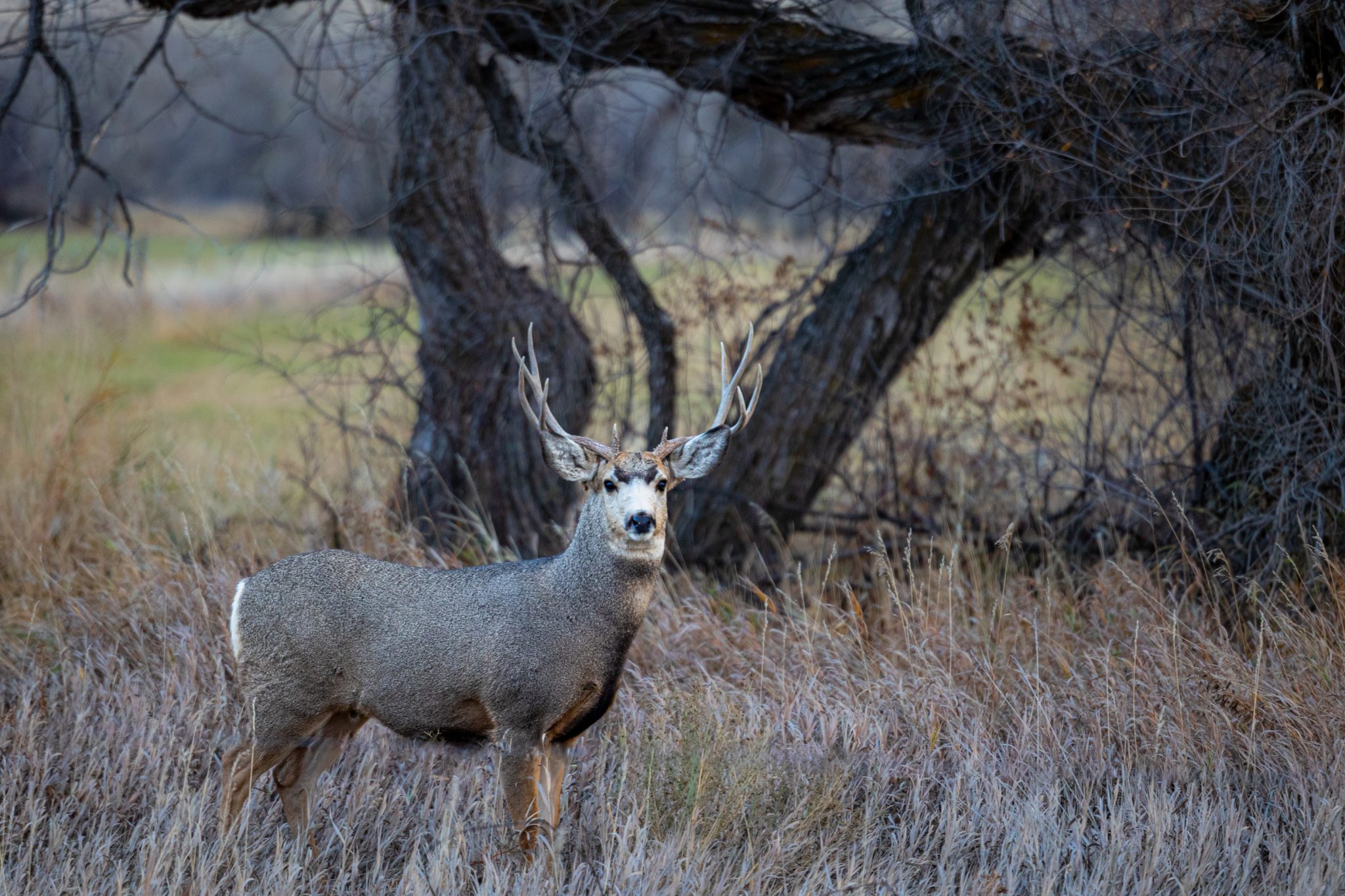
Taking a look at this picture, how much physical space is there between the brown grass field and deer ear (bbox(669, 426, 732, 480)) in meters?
0.91

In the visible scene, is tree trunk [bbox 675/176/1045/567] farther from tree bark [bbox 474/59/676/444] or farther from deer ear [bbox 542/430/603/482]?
deer ear [bbox 542/430/603/482]

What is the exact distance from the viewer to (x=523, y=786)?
3.97m

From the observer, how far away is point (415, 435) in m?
7.43

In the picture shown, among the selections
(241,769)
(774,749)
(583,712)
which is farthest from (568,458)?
(241,769)

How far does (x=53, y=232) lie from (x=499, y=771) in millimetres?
3827

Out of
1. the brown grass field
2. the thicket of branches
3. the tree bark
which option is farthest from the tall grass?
the tree bark

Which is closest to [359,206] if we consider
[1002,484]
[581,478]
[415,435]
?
[415,435]

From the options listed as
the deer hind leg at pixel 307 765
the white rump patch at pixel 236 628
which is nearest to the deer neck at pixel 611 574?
the deer hind leg at pixel 307 765

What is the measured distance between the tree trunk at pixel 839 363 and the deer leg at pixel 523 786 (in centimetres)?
313

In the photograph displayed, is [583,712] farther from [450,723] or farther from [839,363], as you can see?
[839,363]

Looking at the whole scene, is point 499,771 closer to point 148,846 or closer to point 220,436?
point 148,846

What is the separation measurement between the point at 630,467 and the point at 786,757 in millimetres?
1317

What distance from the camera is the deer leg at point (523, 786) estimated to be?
3.96m

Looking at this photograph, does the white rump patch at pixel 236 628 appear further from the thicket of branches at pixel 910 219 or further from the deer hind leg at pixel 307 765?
the thicket of branches at pixel 910 219
